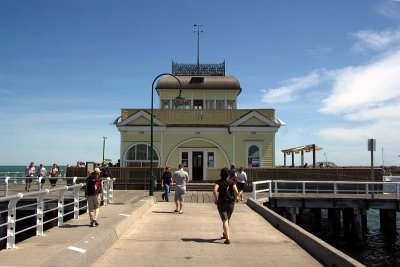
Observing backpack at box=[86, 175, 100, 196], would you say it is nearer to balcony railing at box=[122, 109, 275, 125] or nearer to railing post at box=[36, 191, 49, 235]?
railing post at box=[36, 191, 49, 235]

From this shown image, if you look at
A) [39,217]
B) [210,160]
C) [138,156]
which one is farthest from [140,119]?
[39,217]

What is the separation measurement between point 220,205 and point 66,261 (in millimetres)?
4329

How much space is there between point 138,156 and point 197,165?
4.28 meters

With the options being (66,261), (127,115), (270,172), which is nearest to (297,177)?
(270,172)

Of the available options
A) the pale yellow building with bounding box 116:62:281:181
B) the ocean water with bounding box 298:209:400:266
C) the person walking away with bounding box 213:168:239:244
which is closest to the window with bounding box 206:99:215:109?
the pale yellow building with bounding box 116:62:281:181

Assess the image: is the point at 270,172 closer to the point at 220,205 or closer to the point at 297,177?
the point at 297,177

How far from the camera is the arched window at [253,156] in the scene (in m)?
30.8

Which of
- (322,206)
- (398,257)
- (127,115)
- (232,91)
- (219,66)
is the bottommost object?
(398,257)

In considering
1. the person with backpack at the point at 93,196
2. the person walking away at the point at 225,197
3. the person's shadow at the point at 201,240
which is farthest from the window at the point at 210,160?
the person walking away at the point at 225,197

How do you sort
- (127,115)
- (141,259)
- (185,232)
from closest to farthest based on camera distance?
(141,259) < (185,232) < (127,115)

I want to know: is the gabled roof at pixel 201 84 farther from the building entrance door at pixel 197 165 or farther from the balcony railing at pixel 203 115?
the building entrance door at pixel 197 165

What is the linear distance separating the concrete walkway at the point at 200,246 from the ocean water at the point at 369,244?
6.59 m

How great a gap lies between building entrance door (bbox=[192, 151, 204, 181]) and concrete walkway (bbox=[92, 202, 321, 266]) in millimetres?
16632

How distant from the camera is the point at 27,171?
2736cm
